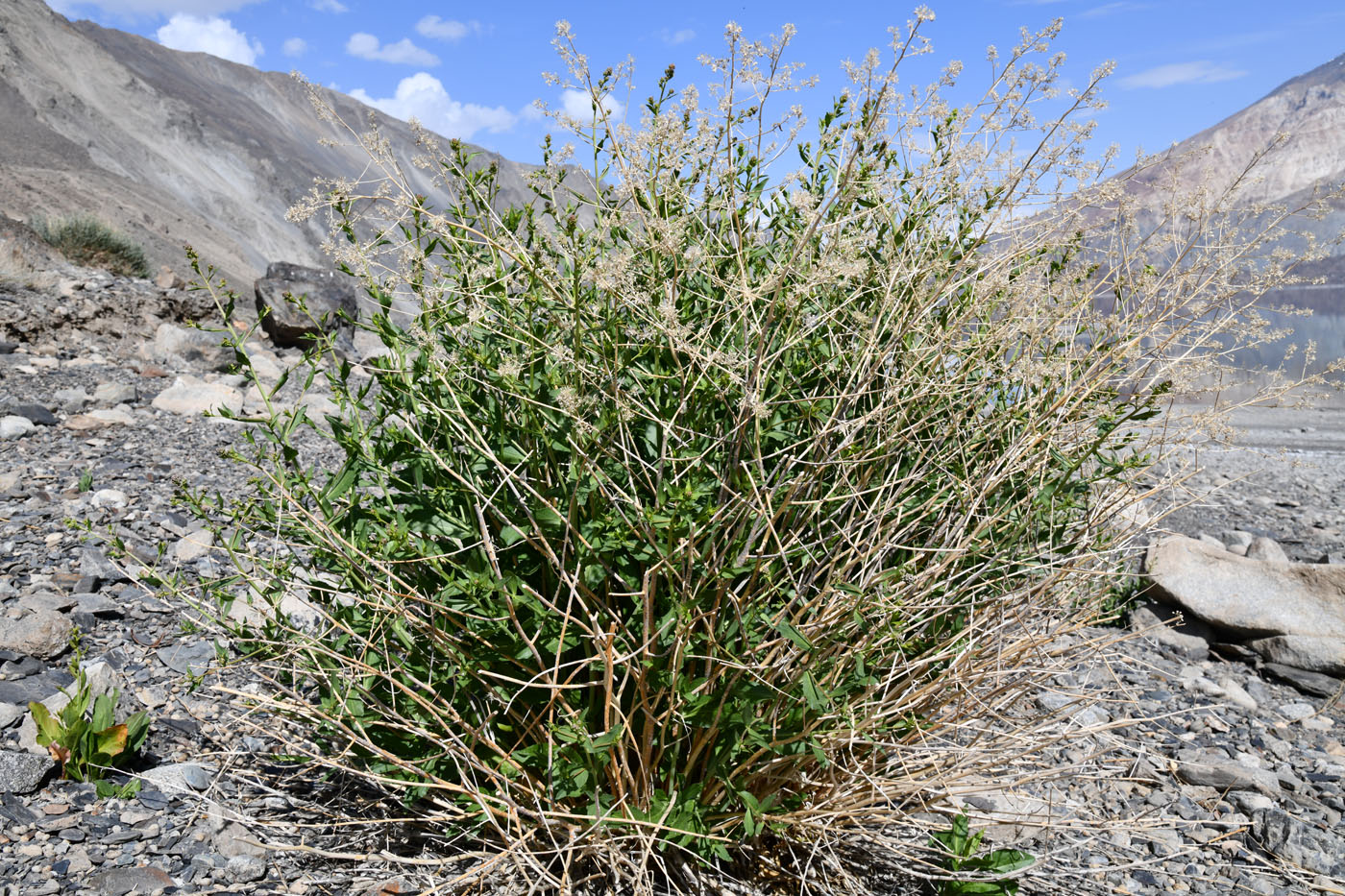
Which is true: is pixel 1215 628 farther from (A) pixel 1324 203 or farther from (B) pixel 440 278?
(B) pixel 440 278

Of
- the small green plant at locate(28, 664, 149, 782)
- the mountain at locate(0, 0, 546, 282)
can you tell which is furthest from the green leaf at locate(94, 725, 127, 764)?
the mountain at locate(0, 0, 546, 282)

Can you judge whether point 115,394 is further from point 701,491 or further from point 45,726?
point 701,491

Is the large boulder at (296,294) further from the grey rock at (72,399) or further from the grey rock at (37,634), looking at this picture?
the grey rock at (37,634)

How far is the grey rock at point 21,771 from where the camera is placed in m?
2.42

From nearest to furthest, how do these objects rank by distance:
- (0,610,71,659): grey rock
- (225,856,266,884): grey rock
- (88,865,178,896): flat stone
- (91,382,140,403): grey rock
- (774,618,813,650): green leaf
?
1. (774,618,813,650): green leaf
2. (88,865,178,896): flat stone
3. (225,856,266,884): grey rock
4. (0,610,71,659): grey rock
5. (91,382,140,403): grey rock

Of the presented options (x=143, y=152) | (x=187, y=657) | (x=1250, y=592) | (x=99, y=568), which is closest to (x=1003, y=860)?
(x=187, y=657)

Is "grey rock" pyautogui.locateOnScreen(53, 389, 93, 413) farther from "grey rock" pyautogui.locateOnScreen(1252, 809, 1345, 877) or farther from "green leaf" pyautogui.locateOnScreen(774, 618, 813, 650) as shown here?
"grey rock" pyautogui.locateOnScreen(1252, 809, 1345, 877)

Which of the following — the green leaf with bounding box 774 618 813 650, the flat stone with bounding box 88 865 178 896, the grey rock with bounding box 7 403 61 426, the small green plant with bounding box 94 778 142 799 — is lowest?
Answer: the flat stone with bounding box 88 865 178 896

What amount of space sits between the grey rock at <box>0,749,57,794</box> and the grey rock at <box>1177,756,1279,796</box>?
364 centimetres

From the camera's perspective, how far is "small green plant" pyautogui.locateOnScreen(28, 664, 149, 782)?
98.9 inches

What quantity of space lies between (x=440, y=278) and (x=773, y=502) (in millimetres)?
1039

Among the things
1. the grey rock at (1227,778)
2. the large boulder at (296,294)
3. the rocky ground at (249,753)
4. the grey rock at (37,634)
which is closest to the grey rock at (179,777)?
the rocky ground at (249,753)

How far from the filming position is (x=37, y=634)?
3188mm

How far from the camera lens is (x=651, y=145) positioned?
85.2 inches
